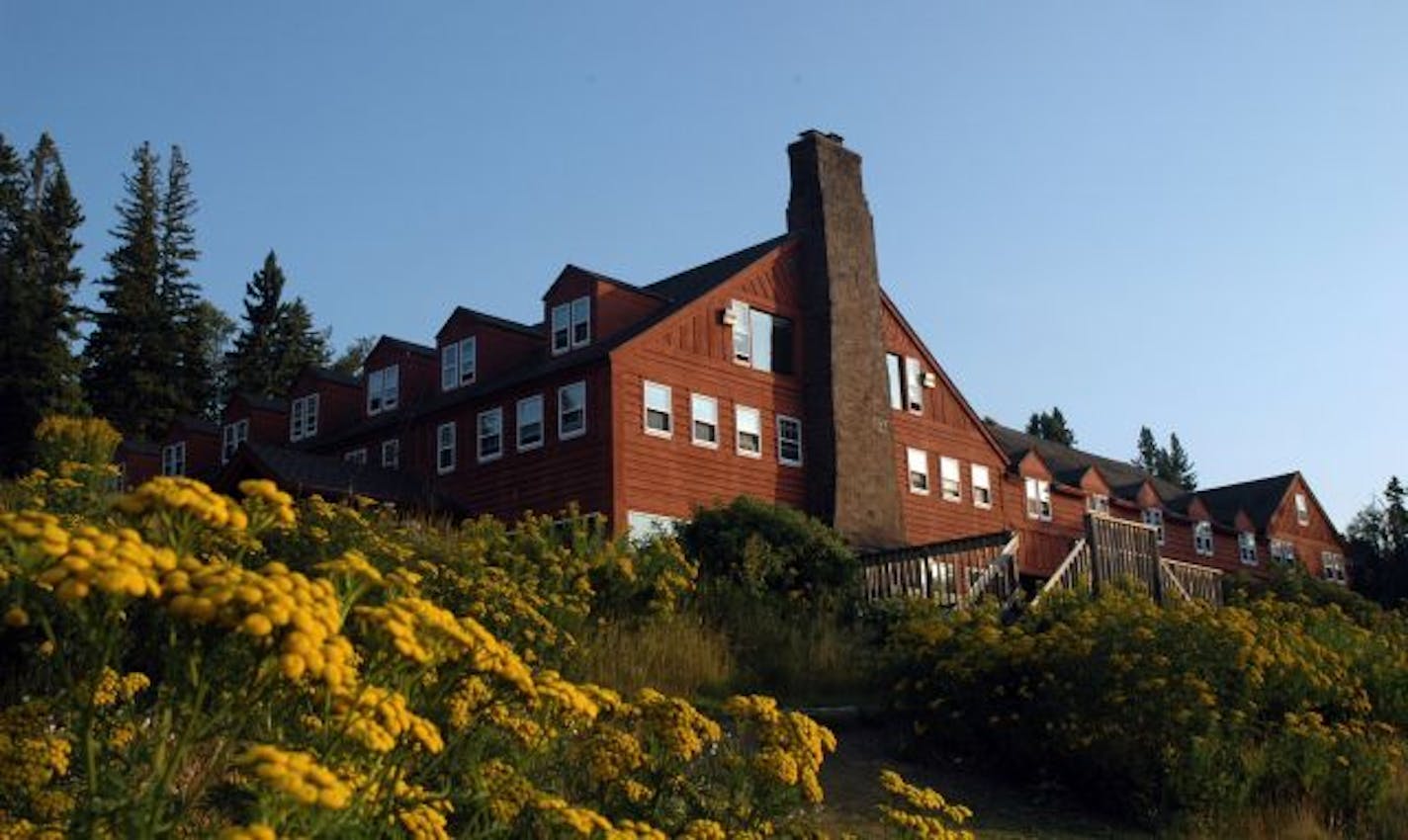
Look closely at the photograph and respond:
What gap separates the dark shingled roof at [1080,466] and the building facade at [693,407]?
807 cm

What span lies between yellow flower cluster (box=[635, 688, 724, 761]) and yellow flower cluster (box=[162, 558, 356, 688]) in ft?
7.09

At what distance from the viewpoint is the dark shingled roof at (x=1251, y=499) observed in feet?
175

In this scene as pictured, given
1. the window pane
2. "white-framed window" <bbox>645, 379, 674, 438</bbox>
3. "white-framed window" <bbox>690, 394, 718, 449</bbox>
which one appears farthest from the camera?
the window pane

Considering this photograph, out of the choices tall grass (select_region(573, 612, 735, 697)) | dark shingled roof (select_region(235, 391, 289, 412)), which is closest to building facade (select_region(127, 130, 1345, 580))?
dark shingled roof (select_region(235, 391, 289, 412))

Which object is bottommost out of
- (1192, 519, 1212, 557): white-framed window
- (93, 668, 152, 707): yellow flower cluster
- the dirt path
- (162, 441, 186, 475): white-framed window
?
the dirt path

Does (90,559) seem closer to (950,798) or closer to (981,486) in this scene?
(950,798)

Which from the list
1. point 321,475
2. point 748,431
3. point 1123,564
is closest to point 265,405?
point 321,475

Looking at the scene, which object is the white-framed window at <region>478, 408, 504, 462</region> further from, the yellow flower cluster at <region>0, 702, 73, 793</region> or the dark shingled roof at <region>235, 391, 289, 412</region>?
the yellow flower cluster at <region>0, 702, 73, 793</region>

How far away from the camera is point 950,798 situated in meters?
9.52

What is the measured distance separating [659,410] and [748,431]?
2550 mm

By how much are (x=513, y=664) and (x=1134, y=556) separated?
1666cm

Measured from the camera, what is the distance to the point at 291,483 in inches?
1056

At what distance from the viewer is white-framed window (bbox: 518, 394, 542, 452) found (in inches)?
1140

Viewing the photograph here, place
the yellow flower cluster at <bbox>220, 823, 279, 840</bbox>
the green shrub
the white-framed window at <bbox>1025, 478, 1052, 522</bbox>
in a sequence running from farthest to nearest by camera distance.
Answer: the white-framed window at <bbox>1025, 478, 1052, 522</bbox>
the green shrub
the yellow flower cluster at <bbox>220, 823, 279, 840</bbox>
